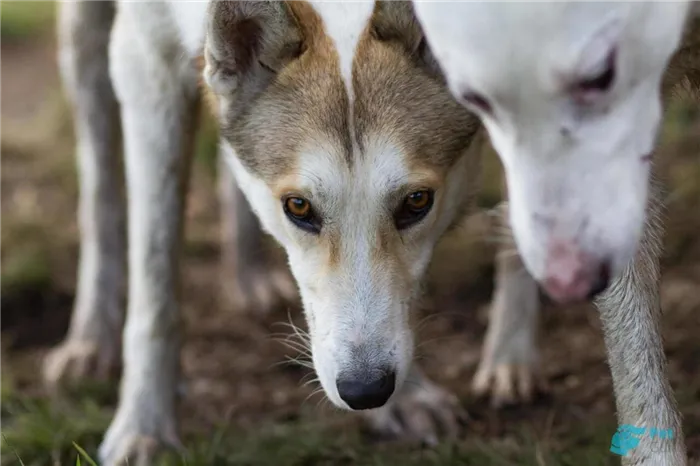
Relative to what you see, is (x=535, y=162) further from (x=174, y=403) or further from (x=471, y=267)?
(x=471, y=267)

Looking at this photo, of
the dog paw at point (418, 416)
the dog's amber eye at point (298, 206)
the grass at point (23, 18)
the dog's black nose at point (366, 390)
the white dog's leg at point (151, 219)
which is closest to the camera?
the dog's black nose at point (366, 390)

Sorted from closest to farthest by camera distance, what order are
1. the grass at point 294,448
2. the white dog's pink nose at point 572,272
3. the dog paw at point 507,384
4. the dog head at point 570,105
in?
the dog head at point 570,105
the white dog's pink nose at point 572,272
the grass at point 294,448
the dog paw at point 507,384

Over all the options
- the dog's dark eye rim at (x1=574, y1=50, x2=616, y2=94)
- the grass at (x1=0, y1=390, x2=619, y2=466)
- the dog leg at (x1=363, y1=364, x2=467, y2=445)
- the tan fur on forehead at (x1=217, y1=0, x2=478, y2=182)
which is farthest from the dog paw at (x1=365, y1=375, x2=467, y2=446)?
the dog's dark eye rim at (x1=574, y1=50, x2=616, y2=94)

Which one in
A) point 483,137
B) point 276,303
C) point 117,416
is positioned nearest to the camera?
point 483,137

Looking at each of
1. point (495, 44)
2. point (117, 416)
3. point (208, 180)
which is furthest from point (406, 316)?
point (208, 180)

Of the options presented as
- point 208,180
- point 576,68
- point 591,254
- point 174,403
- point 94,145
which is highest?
point 576,68

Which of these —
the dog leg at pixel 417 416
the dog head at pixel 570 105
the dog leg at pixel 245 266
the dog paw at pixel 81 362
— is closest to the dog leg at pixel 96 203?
the dog paw at pixel 81 362

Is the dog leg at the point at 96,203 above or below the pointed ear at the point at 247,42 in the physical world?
below

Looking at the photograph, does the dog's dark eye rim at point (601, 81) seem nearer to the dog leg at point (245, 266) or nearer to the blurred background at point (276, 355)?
the blurred background at point (276, 355)

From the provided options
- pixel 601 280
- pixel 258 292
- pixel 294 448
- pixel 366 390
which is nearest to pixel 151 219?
pixel 294 448

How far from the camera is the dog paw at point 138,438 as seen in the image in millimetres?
3811

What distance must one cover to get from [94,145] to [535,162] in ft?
8.95

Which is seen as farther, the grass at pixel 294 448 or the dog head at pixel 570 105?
the grass at pixel 294 448

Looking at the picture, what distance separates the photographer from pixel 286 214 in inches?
127
